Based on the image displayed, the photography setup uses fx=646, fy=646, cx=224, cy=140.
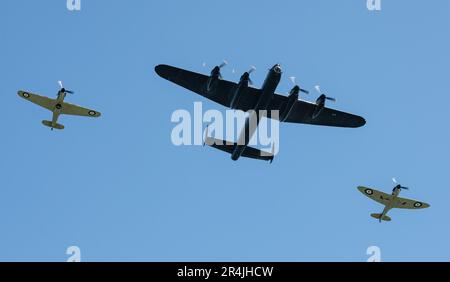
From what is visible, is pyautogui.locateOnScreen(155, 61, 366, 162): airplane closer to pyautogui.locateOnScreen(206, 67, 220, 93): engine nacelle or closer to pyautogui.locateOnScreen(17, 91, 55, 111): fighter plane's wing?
pyautogui.locateOnScreen(206, 67, 220, 93): engine nacelle

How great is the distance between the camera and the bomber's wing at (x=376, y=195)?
58500 mm

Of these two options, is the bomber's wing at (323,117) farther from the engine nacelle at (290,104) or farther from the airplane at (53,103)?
the airplane at (53,103)

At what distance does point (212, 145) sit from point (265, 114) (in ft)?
19.1

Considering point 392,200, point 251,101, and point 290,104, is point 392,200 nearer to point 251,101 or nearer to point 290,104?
point 290,104

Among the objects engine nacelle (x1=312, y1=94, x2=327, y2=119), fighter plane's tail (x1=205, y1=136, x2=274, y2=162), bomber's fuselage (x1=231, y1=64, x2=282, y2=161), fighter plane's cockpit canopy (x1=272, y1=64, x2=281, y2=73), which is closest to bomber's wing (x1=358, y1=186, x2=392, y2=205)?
fighter plane's tail (x1=205, y1=136, x2=274, y2=162)

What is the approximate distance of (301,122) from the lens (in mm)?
55750

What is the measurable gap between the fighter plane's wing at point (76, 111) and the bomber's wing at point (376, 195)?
83.9ft

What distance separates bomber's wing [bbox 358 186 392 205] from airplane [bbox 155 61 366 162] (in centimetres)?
652

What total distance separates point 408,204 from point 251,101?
19.4m

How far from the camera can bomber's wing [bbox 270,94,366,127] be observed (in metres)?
54.0

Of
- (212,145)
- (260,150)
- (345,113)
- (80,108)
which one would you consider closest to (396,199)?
(345,113)

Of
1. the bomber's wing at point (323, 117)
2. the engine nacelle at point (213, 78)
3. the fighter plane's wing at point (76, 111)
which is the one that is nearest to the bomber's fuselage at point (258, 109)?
the engine nacelle at point (213, 78)
